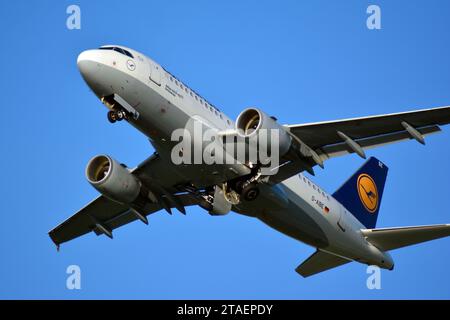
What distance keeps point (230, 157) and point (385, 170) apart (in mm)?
14259

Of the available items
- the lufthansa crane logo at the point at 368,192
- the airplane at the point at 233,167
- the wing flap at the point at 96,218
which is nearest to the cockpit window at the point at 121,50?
the airplane at the point at 233,167

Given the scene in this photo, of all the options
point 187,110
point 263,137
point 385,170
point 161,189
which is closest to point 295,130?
point 263,137

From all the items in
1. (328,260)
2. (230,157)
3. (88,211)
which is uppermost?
(230,157)

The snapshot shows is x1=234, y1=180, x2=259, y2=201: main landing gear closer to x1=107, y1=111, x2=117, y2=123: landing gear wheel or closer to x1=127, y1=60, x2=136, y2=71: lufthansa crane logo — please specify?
x1=107, y1=111, x2=117, y2=123: landing gear wheel

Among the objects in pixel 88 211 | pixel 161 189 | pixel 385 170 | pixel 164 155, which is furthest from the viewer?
pixel 385 170

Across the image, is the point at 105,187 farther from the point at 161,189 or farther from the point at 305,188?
the point at 305,188

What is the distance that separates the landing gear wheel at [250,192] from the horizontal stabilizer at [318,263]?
24.8 feet

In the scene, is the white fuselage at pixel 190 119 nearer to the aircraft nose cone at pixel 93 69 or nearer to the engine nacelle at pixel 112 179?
the aircraft nose cone at pixel 93 69

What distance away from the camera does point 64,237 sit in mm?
39469

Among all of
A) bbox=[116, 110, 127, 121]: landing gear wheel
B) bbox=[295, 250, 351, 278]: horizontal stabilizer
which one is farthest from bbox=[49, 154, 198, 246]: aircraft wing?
bbox=[295, 250, 351, 278]: horizontal stabilizer

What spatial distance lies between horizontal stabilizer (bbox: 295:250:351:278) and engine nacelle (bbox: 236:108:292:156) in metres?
9.46

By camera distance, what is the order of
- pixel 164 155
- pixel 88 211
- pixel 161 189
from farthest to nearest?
pixel 88 211, pixel 161 189, pixel 164 155

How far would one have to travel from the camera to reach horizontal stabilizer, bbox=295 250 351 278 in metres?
39.0

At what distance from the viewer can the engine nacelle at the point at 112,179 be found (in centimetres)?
3394
